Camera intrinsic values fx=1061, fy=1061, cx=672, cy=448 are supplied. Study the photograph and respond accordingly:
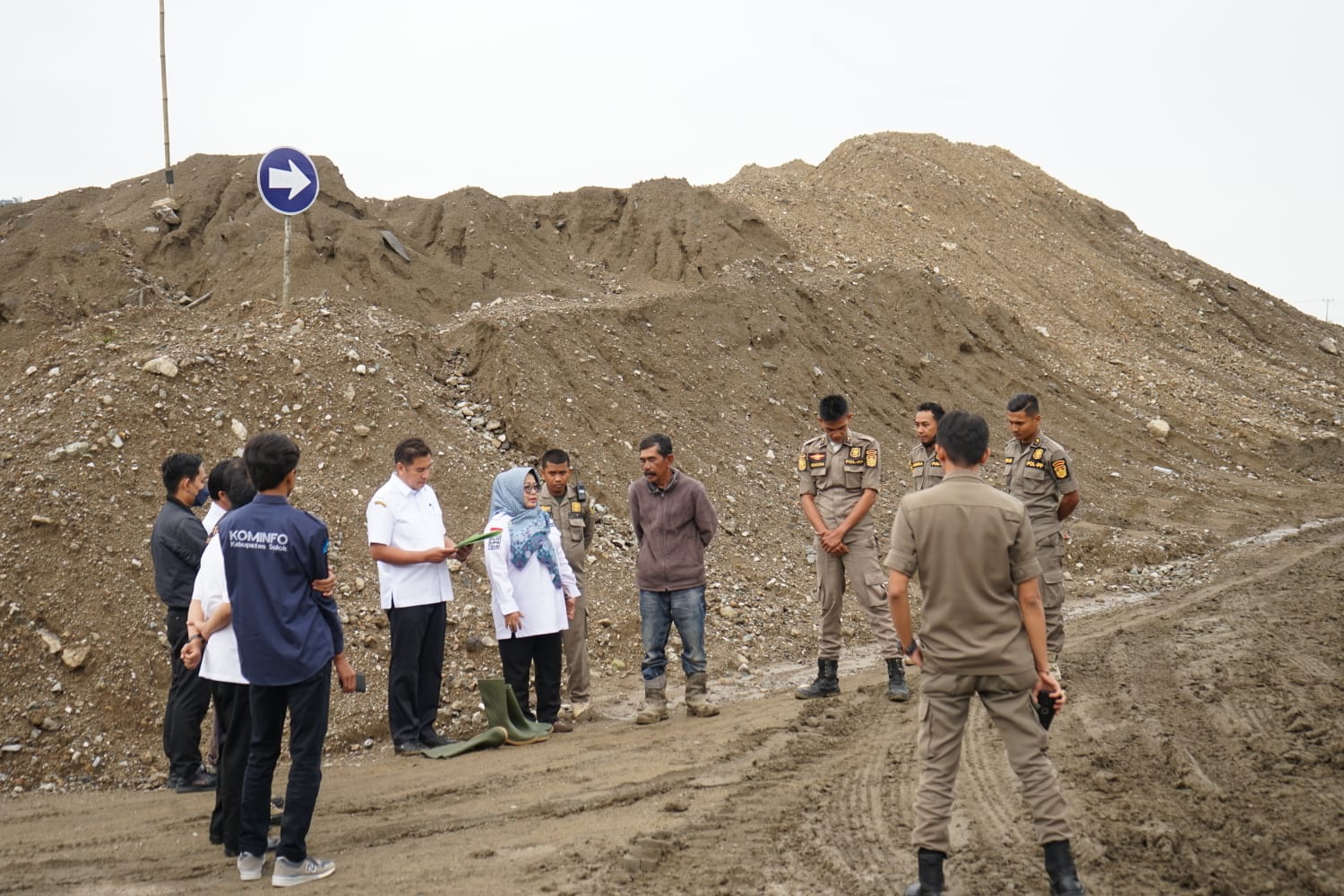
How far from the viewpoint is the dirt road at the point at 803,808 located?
4410 millimetres

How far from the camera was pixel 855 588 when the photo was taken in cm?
766

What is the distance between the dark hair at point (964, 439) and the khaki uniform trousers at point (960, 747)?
0.85 m

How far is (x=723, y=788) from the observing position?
18.5ft

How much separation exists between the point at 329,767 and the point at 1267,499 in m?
16.0

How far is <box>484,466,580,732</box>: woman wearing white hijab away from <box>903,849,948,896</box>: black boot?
11.7 ft

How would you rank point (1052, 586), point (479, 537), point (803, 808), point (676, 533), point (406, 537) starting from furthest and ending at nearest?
point (676, 533) → point (1052, 586) → point (479, 537) → point (406, 537) → point (803, 808)

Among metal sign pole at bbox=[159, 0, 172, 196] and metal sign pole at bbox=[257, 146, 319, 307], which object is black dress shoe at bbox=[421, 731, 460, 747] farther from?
metal sign pole at bbox=[159, 0, 172, 196]

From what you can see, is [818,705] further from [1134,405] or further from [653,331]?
[1134,405]

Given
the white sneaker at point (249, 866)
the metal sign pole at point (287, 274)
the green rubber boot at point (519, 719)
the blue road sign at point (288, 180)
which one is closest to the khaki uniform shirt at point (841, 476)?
the green rubber boot at point (519, 719)

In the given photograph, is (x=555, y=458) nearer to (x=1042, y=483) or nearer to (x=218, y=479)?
(x=218, y=479)

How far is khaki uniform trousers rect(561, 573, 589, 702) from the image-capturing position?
7680mm

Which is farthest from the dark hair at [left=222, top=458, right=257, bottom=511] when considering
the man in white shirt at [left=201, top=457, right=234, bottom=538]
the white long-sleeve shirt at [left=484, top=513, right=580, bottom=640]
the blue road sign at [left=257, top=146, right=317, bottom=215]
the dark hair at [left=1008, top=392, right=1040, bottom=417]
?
the blue road sign at [left=257, top=146, right=317, bottom=215]

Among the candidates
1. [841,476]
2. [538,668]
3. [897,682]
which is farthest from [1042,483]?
[538,668]

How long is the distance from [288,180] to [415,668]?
18.1 ft
